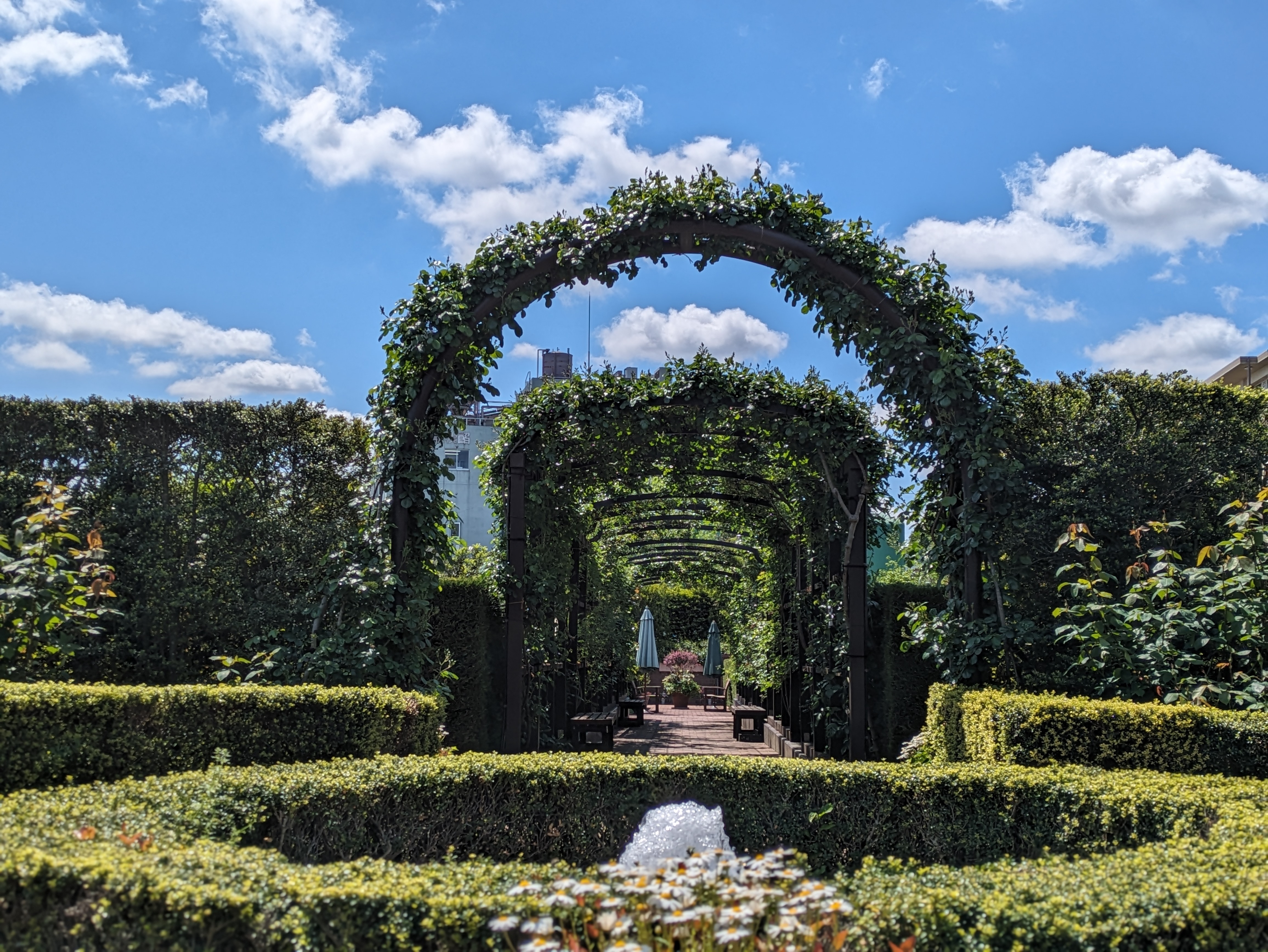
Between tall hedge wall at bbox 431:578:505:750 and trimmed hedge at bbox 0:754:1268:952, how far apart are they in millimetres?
3049

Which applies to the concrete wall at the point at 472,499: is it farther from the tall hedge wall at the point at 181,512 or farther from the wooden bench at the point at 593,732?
the tall hedge wall at the point at 181,512

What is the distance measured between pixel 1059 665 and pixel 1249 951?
4030 mm

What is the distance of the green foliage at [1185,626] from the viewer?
5.27 metres

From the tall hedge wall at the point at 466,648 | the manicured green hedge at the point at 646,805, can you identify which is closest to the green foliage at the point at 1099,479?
the manicured green hedge at the point at 646,805

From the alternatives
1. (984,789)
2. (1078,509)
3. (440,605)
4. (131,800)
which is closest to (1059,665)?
(1078,509)

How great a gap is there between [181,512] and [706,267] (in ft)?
14.2

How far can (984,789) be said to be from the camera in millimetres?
4082

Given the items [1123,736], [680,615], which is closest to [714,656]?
[680,615]

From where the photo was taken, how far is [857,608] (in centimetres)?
682

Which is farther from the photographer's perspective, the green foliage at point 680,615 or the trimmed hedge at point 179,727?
the green foliage at point 680,615

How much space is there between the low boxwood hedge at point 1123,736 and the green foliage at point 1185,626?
15.3 inches

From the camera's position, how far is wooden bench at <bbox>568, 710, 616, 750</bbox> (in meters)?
8.77

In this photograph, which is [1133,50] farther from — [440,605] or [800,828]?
[440,605]

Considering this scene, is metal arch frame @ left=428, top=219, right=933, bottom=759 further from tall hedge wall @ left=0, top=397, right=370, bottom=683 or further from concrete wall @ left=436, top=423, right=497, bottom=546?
concrete wall @ left=436, top=423, right=497, bottom=546
